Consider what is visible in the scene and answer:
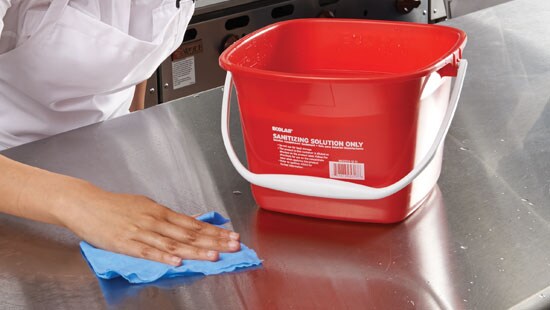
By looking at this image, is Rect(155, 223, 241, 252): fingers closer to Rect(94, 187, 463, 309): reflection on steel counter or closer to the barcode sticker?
Rect(94, 187, 463, 309): reflection on steel counter

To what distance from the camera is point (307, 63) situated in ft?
4.71

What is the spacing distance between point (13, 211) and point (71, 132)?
1.06ft

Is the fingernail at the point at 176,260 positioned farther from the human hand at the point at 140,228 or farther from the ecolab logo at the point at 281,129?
the ecolab logo at the point at 281,129

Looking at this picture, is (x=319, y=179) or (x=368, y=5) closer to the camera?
(x=319, y=179)

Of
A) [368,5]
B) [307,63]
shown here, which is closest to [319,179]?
[307,63]

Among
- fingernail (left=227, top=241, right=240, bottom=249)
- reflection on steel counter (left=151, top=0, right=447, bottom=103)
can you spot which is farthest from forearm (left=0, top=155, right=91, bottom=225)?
reflection on steel counter (left=151, top=0, right=447, bottom=103)

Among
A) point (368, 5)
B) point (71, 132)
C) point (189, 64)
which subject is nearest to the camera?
point (71, 132)

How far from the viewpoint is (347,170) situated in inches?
48.5

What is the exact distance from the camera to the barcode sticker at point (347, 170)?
1.23 metres

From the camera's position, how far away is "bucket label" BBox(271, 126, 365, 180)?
1.21 m

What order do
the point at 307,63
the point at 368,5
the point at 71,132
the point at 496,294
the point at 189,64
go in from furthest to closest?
the point at 368,5, the point at 189,64, the point at 71,132, the point at 307,63, the point at 496,294

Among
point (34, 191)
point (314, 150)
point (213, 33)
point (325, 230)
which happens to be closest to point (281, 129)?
point (314, 150)

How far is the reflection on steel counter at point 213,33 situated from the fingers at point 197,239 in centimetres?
128

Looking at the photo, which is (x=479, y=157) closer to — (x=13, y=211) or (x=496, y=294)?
(x=496, y=294)
